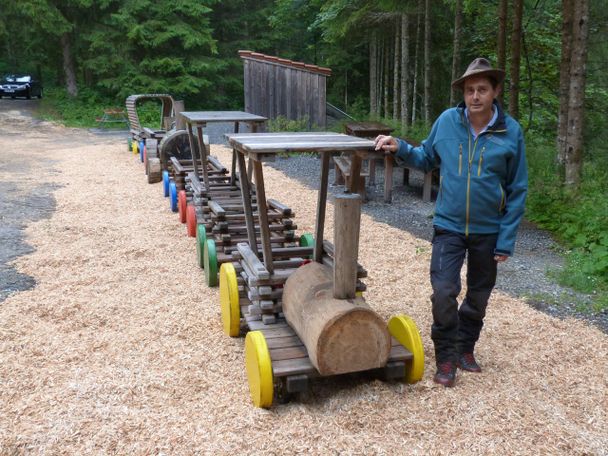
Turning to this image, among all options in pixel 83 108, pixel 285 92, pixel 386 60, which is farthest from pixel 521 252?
pixel 83 108

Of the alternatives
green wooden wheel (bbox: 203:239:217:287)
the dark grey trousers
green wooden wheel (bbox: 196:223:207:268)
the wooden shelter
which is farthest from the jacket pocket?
the wooden shelter

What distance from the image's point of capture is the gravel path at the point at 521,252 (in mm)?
5246

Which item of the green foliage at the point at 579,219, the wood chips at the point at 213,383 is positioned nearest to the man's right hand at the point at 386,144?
the wood chips at the point at 213,383

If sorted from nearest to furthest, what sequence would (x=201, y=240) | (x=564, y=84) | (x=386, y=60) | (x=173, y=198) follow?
(x=201, y=240) → (x=564, y=84) → (x=173, y=198) → (x=386, y=60)

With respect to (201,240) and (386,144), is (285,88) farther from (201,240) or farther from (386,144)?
(386,144)

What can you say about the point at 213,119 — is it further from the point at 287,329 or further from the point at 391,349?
the point at 391,349

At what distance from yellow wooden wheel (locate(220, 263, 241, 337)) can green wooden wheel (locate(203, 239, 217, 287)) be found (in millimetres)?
905

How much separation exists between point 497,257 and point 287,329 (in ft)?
4.94

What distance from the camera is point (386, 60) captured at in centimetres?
1970

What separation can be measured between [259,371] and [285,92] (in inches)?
577

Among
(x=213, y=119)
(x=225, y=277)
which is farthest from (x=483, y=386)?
(x=213, y=119)

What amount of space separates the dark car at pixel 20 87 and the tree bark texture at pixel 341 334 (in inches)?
1097

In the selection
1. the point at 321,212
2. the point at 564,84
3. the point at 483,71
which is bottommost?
the point at 321,212

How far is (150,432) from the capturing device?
10.3 ft
